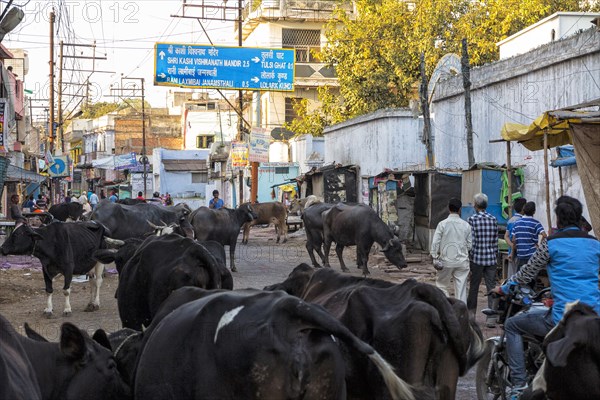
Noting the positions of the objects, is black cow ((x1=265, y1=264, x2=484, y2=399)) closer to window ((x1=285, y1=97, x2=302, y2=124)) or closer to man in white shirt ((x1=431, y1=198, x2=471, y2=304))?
man in white shirt ((x1=431, y1=198, x2=471, y2=304))

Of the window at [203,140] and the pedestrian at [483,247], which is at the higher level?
the window at [203,140]

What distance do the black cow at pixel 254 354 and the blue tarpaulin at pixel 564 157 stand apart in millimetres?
11545

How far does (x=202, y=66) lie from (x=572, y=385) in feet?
90.2

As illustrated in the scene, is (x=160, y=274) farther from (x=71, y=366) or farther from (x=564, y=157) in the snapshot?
(x=564, y=157)

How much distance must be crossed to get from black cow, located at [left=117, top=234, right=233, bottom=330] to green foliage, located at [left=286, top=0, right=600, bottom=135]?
3056cm

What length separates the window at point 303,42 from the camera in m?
49.4

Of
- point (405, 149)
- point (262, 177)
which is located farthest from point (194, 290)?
point (262, 177)

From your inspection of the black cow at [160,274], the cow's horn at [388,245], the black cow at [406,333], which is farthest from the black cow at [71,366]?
the cow's horn at [388,245]

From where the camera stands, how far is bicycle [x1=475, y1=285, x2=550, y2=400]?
24.7 ft

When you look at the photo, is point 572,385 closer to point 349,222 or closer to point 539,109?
point 539,109

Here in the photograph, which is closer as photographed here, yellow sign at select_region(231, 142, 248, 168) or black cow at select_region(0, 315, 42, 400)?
black cow at select_region(0, 315, 42, 400)

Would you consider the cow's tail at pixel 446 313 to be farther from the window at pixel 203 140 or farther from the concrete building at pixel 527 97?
the window at pixel 203 140

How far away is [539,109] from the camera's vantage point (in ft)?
58.0

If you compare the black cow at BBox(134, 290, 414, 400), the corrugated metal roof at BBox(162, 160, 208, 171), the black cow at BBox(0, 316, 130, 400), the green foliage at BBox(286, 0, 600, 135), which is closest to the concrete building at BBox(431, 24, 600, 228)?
the black cow at BBox(134, 290, 414, 400)
